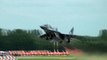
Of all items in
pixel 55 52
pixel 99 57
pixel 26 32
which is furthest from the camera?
pixel 55 52

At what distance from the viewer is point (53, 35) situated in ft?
136

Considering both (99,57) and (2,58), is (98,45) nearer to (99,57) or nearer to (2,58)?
(99,57)

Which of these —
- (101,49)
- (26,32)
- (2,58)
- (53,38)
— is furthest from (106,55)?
(26,32)

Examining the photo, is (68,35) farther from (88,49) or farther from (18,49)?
(18,49)

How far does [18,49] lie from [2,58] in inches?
1937

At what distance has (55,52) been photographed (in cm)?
8656

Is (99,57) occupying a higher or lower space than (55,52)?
higher

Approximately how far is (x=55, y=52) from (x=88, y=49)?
49.6 metres

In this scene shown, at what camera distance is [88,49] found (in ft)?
122

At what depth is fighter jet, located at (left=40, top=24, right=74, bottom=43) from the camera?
41.4m

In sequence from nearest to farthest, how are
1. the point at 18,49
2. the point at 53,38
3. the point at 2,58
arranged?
the point at 53,38 < the point at 2,58 < the point at 18,49

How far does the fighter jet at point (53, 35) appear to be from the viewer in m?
41.4

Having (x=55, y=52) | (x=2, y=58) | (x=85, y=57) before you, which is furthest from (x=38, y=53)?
(x=85, y=57)

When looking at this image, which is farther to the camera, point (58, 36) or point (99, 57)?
point (58, 36)
